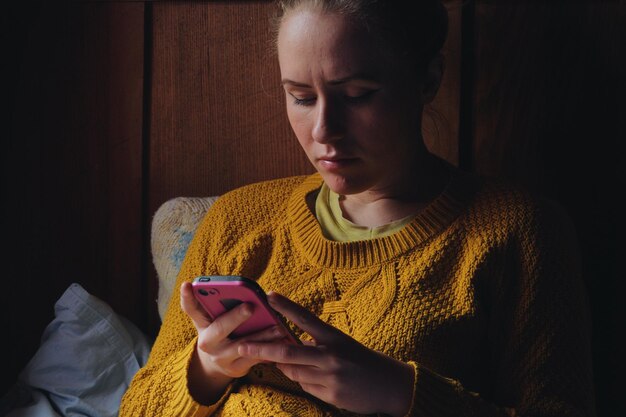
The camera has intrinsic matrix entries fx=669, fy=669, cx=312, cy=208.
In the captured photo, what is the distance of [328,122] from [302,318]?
0.28 meters

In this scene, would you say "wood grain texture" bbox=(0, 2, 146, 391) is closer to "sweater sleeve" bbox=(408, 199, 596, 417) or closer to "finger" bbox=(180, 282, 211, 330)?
"finger" bbox=(180, 282, 211, 330)

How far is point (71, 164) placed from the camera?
140cm

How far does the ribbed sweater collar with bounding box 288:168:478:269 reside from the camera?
987mm

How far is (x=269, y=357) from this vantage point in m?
0.79

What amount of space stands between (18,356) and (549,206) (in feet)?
3.66

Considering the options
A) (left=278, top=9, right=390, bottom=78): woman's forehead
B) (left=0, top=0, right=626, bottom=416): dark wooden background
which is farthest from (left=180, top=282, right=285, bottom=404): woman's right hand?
(left=0, top=0, right=626, bottom=416): dark wooden background

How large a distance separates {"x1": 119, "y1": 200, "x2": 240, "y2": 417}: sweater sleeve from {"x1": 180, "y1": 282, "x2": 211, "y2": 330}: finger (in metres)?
0.10

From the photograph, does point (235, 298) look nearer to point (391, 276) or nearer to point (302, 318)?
point (302, 318)

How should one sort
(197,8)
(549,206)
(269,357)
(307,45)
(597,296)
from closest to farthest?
1. (269,357)
2. (307,45)
3. (549,206)
4. (597,296)
5. (197,8)

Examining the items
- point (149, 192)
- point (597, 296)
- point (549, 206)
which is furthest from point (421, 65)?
point (149, 192)

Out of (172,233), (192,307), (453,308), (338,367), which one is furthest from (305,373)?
(172,233)

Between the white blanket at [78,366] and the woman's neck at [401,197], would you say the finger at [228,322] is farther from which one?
the white blanket at [78,366]

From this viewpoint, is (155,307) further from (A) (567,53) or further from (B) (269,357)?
(A) (567,53)

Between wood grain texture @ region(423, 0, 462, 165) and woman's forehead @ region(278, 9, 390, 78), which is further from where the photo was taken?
wood grain texture @ region(423, 0, 462, 165)
